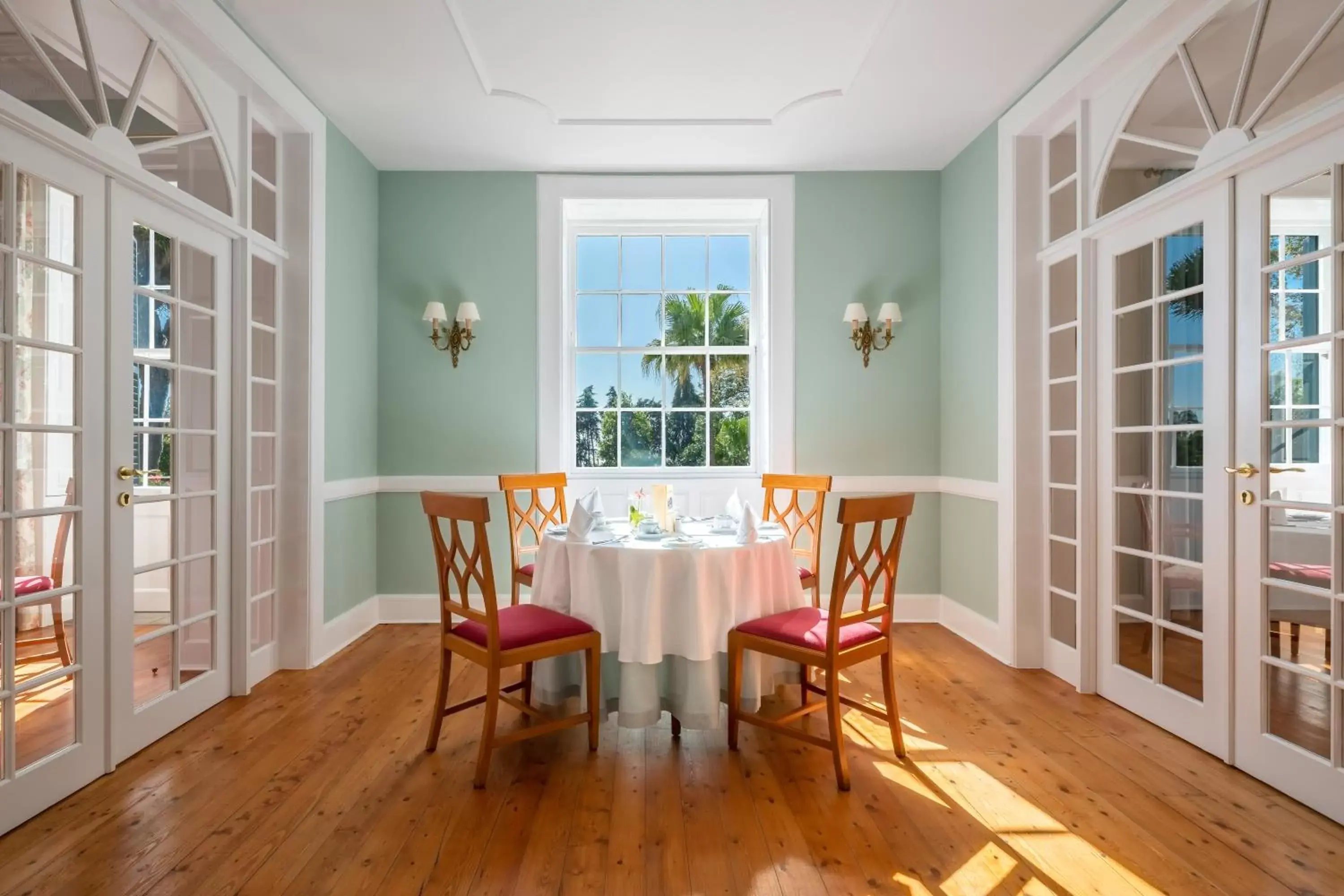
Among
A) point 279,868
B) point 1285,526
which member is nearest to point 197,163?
point 279,868

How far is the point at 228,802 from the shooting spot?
2.40 meters

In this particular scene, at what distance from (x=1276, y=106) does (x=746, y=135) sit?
8.58 ft

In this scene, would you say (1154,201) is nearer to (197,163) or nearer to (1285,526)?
(1285,526)

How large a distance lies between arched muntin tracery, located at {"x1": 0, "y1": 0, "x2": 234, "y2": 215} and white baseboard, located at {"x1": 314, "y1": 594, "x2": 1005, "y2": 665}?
2.50 meters

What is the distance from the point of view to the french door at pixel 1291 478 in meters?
2.28

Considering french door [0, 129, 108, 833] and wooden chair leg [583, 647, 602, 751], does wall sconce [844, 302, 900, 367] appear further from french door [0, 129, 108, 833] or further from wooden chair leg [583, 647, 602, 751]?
french door [0, 129, 108, 833]

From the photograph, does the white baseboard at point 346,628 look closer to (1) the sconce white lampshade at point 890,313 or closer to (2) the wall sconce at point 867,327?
(2) the wall sconce at point 867,327

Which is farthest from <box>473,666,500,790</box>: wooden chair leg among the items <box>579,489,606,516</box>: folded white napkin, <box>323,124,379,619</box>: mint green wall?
<box>323,124,379,619</box>: mint green wall

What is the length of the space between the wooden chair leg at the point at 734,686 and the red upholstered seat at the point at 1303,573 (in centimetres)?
189

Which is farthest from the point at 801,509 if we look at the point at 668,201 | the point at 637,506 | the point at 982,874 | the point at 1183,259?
the point at 982,874

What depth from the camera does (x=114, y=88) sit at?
2.65 meters

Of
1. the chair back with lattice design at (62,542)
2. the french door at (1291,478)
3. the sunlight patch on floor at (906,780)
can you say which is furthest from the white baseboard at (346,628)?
the french door at (1291,478)

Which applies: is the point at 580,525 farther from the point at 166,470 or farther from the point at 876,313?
the point at 876,313

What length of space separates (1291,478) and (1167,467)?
579mm
